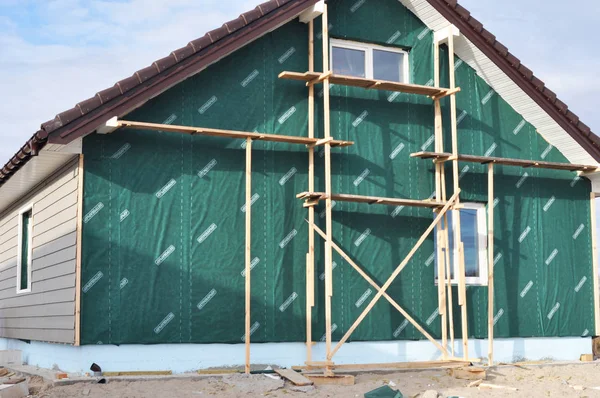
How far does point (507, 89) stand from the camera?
1377 centimetres

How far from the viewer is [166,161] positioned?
11328 mm

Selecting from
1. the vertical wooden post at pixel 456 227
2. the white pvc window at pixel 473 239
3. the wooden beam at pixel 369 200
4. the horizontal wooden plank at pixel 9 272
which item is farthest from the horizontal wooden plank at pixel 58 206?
the white pvc window at pixel 473 239

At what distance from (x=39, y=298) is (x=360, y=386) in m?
5.27

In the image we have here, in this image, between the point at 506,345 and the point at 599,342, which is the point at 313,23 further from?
the point at 599,342

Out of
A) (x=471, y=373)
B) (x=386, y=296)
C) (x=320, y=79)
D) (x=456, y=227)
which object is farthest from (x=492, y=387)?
(x=320, y=79)

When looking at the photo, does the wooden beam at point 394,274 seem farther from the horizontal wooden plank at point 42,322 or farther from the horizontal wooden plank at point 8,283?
the horizontal wooden plank at point 8,283

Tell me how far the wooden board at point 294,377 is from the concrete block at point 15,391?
3.24 metres

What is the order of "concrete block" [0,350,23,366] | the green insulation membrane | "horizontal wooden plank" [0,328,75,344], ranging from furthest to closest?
"concrete block" [0,350,23,366]
the green insulation membrane
"horizontal wooden plank" [0,328,75,344]

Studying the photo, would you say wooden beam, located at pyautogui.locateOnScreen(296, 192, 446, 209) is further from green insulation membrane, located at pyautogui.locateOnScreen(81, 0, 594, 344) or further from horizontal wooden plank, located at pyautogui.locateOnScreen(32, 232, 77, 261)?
horizontal wooden plank, located at pyautogui.locateOnScreen(32, 232, 77, 261)

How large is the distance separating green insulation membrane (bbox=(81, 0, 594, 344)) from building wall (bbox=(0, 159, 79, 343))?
0.40m

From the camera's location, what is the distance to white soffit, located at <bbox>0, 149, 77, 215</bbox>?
11227 millimetres

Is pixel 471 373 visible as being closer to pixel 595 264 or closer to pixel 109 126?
pixel 595 264

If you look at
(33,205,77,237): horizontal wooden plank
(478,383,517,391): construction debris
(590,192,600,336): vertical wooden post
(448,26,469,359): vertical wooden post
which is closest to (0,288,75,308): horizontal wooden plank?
(33,205,77,237): horizontal wooden plank

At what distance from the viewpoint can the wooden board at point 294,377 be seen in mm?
10383
